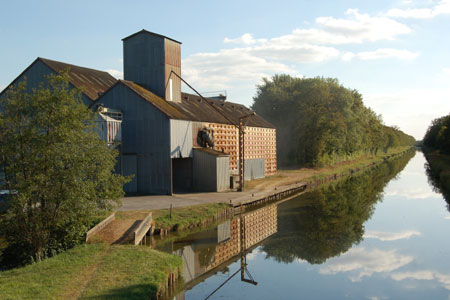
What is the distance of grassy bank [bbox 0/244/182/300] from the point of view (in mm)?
9523

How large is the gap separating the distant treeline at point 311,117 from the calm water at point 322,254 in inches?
934

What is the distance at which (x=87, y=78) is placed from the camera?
1342 inches

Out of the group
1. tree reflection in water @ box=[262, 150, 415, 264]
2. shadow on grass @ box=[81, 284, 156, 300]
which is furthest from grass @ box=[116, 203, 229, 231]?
shadow on grass @ box=[81, 284, 156, 300]

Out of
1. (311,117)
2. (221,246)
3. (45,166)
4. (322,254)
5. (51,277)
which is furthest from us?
(311,117)

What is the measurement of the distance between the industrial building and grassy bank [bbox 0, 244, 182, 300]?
11.9 m

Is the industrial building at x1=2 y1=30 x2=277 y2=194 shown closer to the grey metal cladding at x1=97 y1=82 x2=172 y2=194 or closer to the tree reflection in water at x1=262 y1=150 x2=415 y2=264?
the grey metal cladding at x1=97 y1=82 x2=172 y2=194

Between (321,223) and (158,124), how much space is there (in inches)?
456

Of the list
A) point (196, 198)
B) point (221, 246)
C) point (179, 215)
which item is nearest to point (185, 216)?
point (179, 215)

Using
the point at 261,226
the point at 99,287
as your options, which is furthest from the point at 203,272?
the point at 261,226

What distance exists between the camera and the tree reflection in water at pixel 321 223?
54.6 feet

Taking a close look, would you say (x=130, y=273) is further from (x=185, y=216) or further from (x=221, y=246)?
(x=185, y=216)

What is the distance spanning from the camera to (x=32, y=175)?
12.9 meters

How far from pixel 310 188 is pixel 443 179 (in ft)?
42.1

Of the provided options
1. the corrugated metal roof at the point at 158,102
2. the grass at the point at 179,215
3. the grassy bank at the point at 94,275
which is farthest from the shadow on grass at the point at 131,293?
the corrugated metal roof at the point at 158,102
